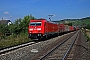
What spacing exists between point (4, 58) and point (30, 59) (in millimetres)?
1767

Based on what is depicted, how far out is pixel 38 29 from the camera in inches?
1137

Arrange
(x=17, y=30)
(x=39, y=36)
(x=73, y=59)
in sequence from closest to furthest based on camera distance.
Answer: (x=73, y=59) → (x=39, y=36) → (x=17, y=30)

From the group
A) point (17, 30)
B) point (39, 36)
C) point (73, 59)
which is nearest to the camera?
point (73, 59)

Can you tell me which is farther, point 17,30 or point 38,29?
point 17,30

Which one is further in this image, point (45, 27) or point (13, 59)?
point (45, 27)

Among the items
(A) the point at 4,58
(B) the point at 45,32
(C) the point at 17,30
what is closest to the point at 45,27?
(B) the point at 45,32

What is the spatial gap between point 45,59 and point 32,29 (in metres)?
16.9

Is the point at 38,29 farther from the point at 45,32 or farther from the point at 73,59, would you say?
the point at 73,59

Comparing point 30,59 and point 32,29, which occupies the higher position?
point 32,29

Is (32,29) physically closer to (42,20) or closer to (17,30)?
(42,20)

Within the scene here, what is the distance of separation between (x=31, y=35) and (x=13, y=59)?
1640 centimetres

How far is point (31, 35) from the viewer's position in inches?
1140

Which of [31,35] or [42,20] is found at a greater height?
[42,20]

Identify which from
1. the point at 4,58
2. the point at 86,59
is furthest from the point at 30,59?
the point at 86,59
